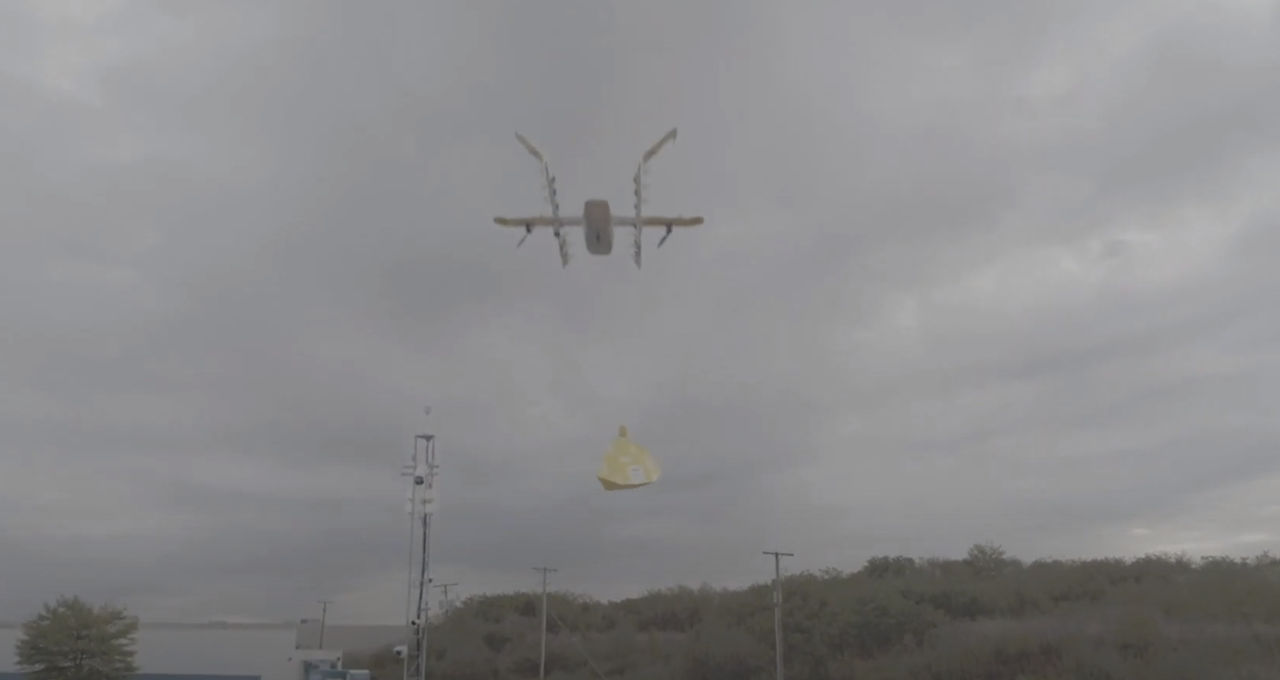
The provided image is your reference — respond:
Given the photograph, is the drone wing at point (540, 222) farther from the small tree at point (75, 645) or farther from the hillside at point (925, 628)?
the small tree at point (75, 645)

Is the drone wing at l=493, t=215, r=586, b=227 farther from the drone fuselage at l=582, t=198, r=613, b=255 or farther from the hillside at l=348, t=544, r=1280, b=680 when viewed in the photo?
the hillside at l=348, t=544, r=1280, b=680

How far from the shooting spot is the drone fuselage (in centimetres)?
930

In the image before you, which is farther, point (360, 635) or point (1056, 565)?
point (360, 635)

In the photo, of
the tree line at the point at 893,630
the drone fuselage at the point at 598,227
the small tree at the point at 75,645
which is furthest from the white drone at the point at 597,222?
the small tree at the point at 75,645

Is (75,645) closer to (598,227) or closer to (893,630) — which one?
(893,630)

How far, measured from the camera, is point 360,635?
67.4 metres

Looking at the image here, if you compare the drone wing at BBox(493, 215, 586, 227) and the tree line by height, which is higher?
the drone wing at BBox(493, 215, 586, 227)

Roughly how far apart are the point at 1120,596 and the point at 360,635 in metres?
47.0

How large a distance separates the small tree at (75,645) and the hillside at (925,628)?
45.5 feet

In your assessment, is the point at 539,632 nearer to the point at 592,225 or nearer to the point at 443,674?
the point at 443,674

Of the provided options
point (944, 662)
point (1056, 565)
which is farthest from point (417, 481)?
point (1056, 565)

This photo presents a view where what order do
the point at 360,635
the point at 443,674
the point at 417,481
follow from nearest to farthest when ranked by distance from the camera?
the point at 417,481 < the point at 443,674 < the point at 360,635

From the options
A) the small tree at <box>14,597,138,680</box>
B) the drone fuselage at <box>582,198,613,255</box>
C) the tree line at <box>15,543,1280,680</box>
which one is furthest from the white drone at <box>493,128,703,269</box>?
the small tree at <box>14,597,138,680</box>

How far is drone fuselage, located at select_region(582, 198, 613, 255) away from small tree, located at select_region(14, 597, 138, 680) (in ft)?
144
